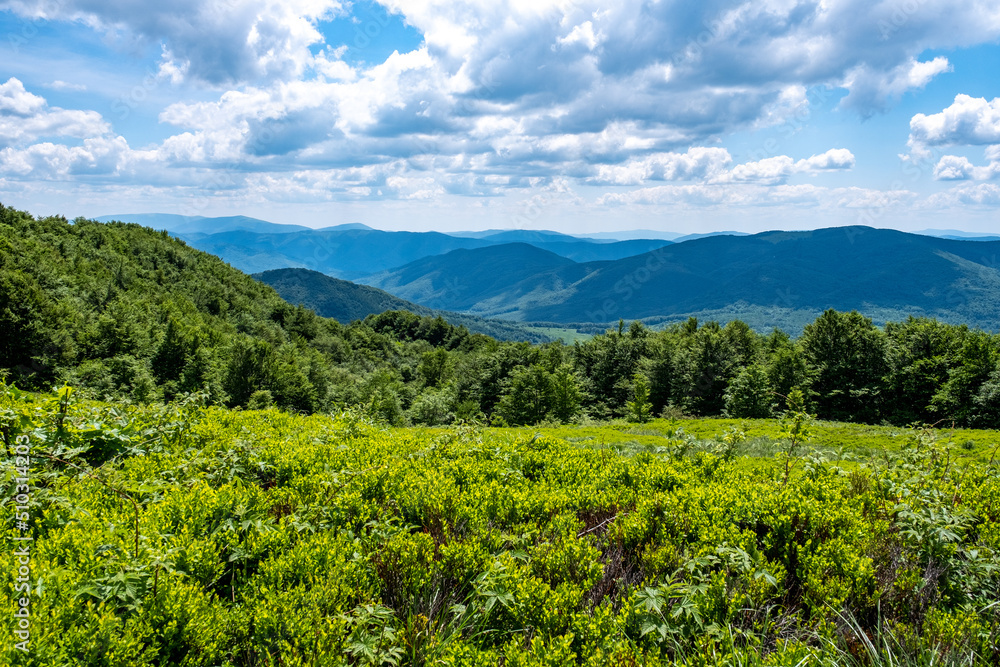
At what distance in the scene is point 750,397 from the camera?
169 feet

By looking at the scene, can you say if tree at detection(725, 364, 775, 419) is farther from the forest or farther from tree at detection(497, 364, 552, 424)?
the forest

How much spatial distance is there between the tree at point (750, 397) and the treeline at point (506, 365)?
0.15 m

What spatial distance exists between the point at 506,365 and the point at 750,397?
32434mm

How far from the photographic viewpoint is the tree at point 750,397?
5047cm

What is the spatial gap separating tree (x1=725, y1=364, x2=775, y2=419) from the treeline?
152 mm

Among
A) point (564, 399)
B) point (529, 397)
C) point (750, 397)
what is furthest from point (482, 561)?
point (750, 397)

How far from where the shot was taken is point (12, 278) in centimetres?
4172

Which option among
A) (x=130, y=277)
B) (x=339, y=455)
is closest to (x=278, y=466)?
(x=339, y=455)

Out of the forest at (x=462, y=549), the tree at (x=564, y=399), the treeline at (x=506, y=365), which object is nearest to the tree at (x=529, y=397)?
the treeline at (x=506, y=365)

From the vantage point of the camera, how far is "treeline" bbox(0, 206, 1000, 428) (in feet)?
148

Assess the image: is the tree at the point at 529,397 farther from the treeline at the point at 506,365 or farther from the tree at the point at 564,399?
the tree at the point at 564,399

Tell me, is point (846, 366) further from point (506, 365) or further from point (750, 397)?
point (506, 365)

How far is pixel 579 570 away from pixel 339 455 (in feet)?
10.1

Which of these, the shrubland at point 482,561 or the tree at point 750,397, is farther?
the tree at point 750,397
